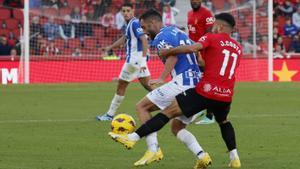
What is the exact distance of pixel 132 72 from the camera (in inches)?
739

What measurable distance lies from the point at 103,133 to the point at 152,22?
Answer: 14.7ft

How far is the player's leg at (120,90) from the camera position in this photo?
18355 millimetres

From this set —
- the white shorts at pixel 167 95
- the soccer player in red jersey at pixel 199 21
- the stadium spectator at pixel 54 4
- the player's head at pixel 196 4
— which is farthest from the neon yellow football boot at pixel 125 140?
the stadium spectator at pixel 54 4

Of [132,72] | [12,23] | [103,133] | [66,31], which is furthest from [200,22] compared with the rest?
[12,23]

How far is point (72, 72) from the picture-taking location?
30.3 m

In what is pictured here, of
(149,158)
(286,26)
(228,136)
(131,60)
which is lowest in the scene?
(149,158)

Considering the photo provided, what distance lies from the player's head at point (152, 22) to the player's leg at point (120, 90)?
6.54 m

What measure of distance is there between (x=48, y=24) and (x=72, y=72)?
3.94 m

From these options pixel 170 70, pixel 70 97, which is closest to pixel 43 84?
pixel 70 97

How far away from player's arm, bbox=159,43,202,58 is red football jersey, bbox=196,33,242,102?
16 cm

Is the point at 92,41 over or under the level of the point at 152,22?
under

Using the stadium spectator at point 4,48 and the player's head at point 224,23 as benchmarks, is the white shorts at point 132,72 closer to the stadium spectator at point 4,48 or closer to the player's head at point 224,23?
the player's head at point 224,23

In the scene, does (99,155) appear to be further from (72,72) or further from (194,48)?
(72,72)

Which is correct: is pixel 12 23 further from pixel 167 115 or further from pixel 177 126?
pixel 167 115
